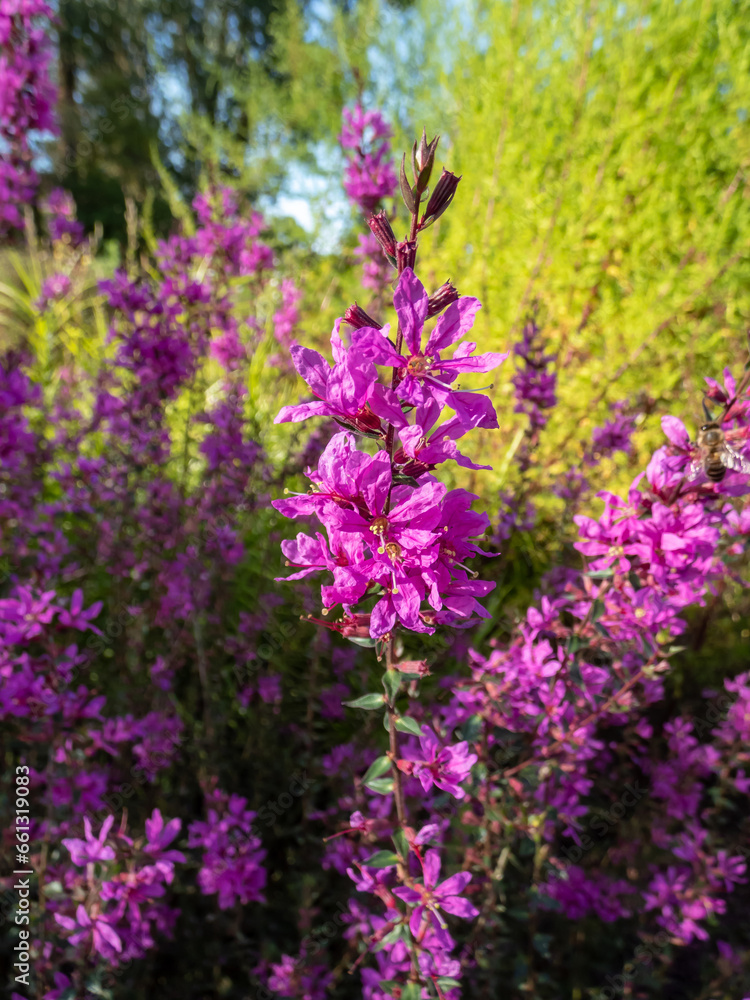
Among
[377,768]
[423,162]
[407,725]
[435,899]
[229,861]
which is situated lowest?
[229,861]

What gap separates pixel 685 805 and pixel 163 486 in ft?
8.84

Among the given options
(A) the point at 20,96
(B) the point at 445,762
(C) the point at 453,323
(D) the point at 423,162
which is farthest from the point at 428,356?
(A) the point at 20,96

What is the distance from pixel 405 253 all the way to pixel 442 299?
0.33 ft

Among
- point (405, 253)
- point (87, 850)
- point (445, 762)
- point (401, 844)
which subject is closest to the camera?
point (405, 253)

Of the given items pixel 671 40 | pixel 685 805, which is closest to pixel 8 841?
pixel 685 805

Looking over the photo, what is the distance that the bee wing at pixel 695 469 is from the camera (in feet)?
4.41

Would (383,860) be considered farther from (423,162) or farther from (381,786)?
(423,162)

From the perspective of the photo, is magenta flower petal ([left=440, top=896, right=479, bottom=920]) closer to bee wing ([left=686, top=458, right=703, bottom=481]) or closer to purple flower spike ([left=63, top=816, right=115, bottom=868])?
purple flower spike ([left=63, top=816, right=115, bottom=868])

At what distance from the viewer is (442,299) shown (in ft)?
3.34

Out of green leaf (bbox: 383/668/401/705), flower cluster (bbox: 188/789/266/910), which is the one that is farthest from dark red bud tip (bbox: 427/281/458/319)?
flower cluster (bbox: 188/789/266/910)

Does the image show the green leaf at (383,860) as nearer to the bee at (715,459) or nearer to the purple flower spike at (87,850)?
the purple flower spike at (87,850)

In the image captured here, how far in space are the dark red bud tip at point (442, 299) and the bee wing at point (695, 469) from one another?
2.34ft

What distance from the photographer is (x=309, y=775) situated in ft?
8.06

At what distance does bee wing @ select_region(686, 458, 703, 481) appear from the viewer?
1345mm
